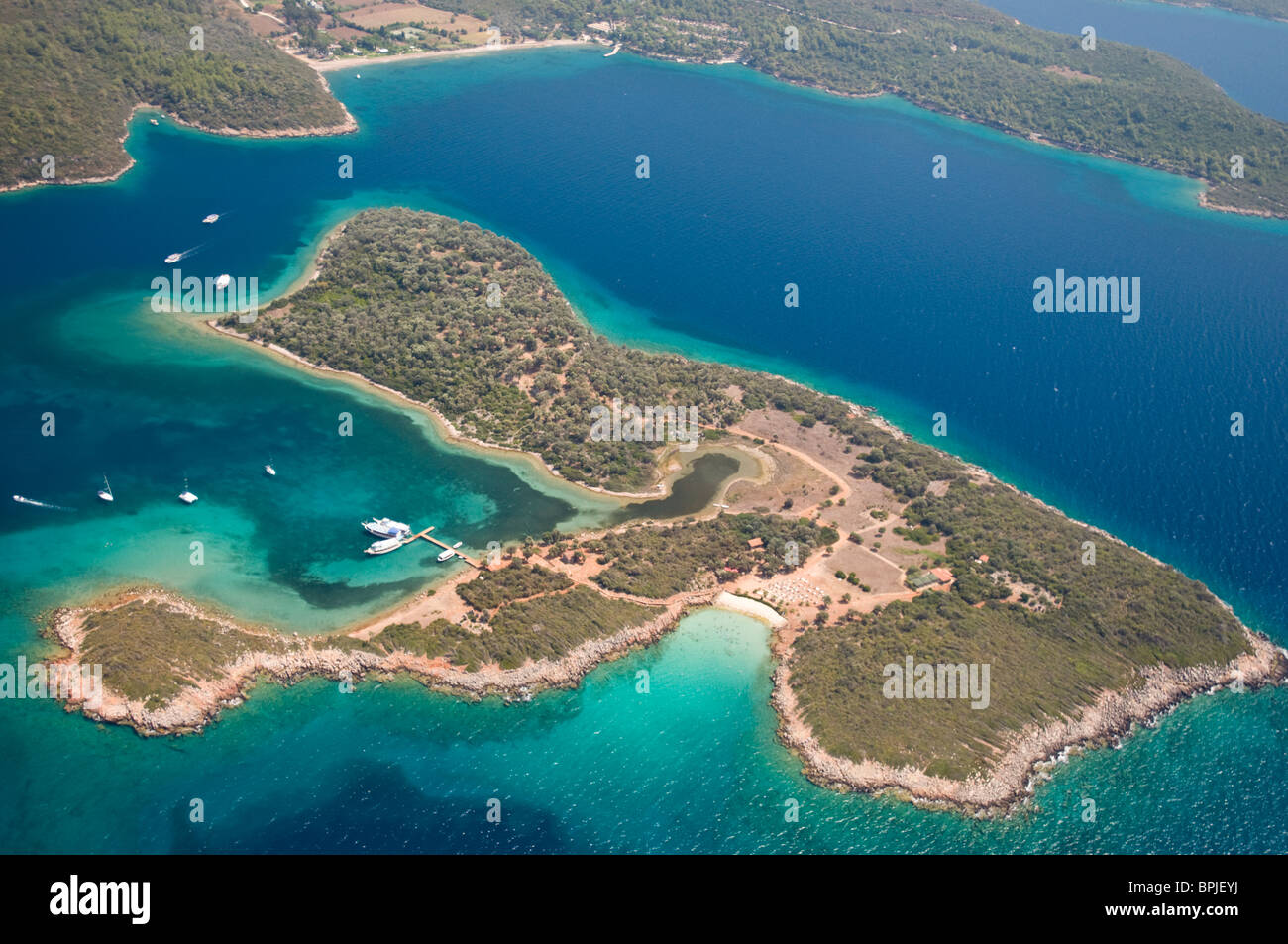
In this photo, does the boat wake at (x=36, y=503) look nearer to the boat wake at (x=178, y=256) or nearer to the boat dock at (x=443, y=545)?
the boat dock at (x=443, y=545)

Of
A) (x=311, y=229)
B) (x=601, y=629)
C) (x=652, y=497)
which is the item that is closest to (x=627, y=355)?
(x=652, y=497)

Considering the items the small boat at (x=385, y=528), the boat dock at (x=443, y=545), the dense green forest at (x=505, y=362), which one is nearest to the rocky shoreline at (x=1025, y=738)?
the boat dock at (x=443, y=545)

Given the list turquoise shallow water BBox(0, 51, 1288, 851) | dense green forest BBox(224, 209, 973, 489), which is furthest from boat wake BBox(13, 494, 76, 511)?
dense green forest BBox(224, 209, 973, 489)

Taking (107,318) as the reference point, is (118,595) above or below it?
below

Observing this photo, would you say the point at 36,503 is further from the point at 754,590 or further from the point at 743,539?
the point at 754,590

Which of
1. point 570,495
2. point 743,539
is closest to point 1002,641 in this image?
point 743,539

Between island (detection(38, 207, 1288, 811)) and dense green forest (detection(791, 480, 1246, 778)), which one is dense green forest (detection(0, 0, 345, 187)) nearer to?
island (detection(38, 207, 1288, 811))

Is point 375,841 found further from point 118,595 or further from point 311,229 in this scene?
point 311,229
